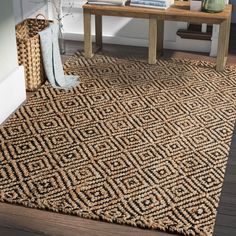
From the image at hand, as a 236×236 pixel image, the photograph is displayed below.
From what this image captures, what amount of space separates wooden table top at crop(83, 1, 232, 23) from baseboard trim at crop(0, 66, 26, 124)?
2.83 ft

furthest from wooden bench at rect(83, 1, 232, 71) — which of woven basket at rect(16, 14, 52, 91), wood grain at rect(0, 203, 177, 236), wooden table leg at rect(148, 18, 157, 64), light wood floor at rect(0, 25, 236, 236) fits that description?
wood grain at rect(0, 203, 177, 236)

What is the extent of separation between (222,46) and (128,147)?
4.35ft

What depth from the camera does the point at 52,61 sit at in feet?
11.3

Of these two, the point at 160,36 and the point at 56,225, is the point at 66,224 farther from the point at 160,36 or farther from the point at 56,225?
the point at 160,36

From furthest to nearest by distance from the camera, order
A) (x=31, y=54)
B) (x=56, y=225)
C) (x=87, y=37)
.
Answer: (x=87, y=37)
(x=31, y=54)
(x=56, y=225)

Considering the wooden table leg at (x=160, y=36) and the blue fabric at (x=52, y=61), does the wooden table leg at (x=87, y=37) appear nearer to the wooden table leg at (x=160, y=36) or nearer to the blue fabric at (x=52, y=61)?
the blue fabric at (x=52, y=61)

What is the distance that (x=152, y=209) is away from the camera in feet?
7.34

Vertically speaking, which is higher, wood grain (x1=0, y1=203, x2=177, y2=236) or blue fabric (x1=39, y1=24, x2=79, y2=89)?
blue fabric (x1=39, y1=24, x2=79, y2=89)

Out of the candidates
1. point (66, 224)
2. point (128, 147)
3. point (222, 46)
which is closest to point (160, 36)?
point (222, 46)

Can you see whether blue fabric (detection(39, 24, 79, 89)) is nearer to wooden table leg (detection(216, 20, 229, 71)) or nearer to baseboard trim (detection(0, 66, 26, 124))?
baseboard trim (detection(0, 66, 26, 124))

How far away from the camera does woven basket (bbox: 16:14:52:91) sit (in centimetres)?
324

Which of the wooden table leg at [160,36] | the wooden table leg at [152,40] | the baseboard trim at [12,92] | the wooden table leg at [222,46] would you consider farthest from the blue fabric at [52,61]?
the wooden table leg at [222,46]

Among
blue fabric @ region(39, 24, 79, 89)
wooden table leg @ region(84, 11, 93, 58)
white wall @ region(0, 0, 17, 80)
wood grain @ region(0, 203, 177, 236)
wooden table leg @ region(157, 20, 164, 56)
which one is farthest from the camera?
wooden table leg @ region(157, 20, 164, 56)

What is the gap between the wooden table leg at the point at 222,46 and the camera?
358 centimetres
